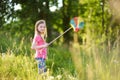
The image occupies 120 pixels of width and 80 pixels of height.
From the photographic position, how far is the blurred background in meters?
→ 4.68

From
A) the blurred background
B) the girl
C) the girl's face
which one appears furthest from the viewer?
the girl's face

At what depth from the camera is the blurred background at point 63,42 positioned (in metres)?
4.68

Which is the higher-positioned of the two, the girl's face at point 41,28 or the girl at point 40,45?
the girl's face at point 41,28

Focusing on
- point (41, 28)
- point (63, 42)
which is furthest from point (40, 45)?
point (63, 42)

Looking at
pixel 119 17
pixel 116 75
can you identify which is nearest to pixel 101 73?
pixel 116 75

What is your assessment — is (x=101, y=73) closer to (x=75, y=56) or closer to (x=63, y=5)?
(x=75, y=56)

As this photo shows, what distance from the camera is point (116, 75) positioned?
4.75 m

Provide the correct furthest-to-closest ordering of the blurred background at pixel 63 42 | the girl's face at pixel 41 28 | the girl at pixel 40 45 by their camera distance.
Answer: the girl's face at pixel 41 28 < the girl at pixel 40 45 < the blurred background at pixel 63 42

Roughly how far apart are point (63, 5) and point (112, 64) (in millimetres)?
23995

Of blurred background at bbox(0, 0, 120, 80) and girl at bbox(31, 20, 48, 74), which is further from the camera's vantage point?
girl at bbox(31, 20, 48, 74)

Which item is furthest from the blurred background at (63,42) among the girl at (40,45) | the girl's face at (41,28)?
the girl's face at (41,28)

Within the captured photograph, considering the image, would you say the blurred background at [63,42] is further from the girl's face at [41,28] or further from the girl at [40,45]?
the girl's face at [41,28]

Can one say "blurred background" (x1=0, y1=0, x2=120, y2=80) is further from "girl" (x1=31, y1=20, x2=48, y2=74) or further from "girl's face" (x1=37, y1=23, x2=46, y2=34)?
"girl's face" (x1=37, y1=23, x2=46, y2=34)

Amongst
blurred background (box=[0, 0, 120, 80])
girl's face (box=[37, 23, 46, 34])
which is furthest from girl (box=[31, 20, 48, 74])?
blurred background (box=[0, 0, 120, 80])
